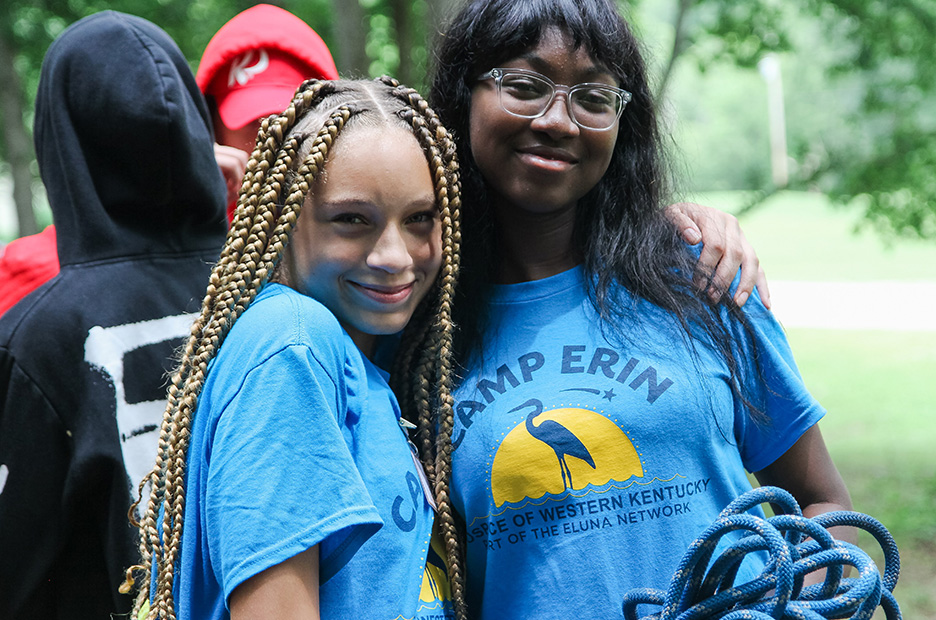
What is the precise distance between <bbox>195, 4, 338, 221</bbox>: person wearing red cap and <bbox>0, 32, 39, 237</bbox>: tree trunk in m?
8.42

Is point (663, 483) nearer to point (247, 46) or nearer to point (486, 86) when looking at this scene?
point (486, 86)

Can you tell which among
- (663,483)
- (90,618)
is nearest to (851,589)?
(663,483)

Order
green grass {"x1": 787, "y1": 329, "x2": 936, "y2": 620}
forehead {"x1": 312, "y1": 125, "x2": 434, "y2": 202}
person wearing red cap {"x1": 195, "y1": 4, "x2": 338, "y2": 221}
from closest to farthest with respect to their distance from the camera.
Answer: forehead {"x1": 312, "y1": 125, "x2": 434, "y2": 202} → person wearing red cap {"x1": 195, "y1": 4, "x2": 338, "y2": 221} → green grass {"x1": 787, "y1": 329, "x2": 936, "y2": 620}

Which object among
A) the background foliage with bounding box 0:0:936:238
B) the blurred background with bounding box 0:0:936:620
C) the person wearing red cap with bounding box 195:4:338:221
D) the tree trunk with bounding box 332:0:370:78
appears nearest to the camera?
the person wearing red cap with bounding box 195:4:338:221

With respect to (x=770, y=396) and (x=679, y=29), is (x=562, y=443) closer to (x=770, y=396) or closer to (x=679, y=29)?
(x=770, y=396)

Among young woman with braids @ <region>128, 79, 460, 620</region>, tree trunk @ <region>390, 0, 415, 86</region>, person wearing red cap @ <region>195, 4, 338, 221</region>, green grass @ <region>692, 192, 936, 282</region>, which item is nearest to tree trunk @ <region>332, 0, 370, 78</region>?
tree trunk @ <region>390, 0, 415, 86</region>

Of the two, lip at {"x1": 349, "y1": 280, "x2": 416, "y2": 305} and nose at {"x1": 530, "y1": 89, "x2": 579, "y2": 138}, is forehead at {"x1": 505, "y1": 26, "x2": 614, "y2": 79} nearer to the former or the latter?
nose at {"x1": 530, "y1": 89, "x2": 579, "y2": 138}

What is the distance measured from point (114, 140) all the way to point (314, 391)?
116 cm

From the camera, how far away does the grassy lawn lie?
6668 mm

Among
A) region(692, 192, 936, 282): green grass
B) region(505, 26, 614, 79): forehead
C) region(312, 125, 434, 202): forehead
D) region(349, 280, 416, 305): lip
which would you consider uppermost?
region(505, 26, 614, 79): forehead

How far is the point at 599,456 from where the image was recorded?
1868mm

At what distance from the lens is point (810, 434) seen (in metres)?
2.04

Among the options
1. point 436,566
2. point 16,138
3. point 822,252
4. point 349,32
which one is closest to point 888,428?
point 349,32

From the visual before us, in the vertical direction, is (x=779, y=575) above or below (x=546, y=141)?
below
